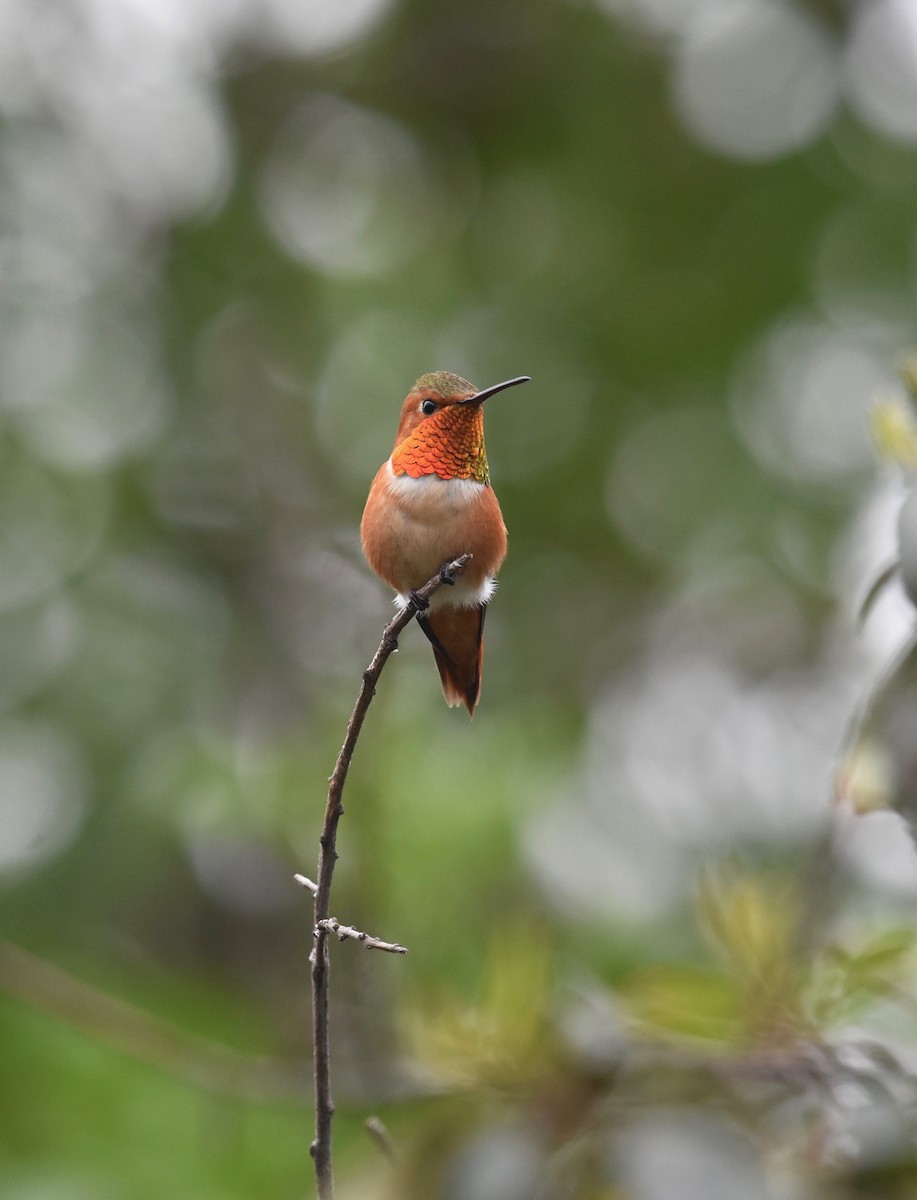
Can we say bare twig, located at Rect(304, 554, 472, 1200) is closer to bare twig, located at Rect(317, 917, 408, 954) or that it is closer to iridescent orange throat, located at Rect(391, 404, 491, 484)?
bare twig, located at Rect(317, 917, 408, 954)

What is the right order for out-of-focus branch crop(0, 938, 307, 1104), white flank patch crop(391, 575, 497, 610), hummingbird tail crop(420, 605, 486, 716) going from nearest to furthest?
white flank patch crop(391, 575, 497, 610)
hummingbird tail crop(420, 605, 486, 716)
out-of-focus branch crop(0, 938, 307, 1104)

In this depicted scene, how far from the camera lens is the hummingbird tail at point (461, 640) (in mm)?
2514

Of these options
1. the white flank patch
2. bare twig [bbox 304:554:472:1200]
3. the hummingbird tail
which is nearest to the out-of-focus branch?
the hummingbird tail

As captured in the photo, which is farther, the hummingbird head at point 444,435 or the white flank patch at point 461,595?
the white flank patch at point 461,595

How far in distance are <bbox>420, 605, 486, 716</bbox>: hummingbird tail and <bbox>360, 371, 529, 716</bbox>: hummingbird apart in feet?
0.59

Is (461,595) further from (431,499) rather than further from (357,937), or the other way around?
(357,937)

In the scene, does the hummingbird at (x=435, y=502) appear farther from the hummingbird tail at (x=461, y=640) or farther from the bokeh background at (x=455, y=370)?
the bokeh background at (x=455, y=370)

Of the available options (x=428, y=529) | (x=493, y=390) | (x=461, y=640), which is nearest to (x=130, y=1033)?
(x=461, y=640)

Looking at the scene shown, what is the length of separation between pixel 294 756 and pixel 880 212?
19.6ft

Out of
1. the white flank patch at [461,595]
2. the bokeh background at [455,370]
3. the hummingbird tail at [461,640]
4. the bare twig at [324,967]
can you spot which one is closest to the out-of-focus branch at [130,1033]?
the hummingbird tail at [461,640]

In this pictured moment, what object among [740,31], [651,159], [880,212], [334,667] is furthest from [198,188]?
[334,667]

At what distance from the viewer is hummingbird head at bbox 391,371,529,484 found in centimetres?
216

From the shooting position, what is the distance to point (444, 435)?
2.18 metres

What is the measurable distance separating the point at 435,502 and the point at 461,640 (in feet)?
1.53
